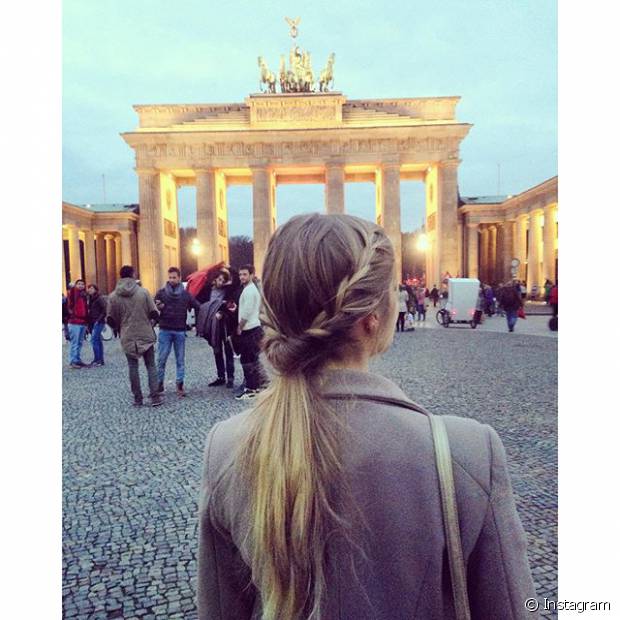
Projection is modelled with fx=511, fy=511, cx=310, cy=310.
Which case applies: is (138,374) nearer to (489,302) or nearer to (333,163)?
(489,302)

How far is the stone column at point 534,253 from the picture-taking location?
32094mm

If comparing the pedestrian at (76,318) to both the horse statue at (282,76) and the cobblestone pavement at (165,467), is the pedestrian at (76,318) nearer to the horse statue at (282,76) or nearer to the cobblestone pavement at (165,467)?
the cobblestone pavement at (165,467)

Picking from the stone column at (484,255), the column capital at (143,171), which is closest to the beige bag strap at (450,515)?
the column capital at (143,171)

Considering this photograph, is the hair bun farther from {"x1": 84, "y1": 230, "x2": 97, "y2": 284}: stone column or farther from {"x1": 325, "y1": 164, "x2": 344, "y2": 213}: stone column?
{"x1": 84, "y1": 230, "x2": 97, "y2": 284}: stone column

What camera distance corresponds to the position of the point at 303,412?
80 cm

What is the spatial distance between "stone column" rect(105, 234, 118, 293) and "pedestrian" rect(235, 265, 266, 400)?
125ft

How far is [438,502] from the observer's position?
0.78 metres

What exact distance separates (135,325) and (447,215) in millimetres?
29548

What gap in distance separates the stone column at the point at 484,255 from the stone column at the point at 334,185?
51.0 feet

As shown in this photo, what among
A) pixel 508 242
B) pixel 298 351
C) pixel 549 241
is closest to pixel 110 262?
pixel 508 242

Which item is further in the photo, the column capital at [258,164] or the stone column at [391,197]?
the column capital at [258,164]

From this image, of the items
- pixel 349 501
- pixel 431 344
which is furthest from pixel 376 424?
pixel 431 344
